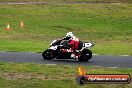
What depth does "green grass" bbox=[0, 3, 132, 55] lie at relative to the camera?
114 ft

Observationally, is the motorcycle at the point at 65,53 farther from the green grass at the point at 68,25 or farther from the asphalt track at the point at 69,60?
the green grass at the point at 68,25

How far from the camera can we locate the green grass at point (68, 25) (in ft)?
114

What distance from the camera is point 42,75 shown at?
2078 centimetres

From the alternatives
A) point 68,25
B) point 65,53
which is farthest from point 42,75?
point 68,25

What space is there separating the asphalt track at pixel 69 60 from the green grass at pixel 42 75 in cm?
128

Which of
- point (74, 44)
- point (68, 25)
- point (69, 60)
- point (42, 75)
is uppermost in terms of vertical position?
point (74, 44)

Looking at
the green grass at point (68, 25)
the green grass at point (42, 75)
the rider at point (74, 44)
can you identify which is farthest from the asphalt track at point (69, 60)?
the green grass at point (68, 25)

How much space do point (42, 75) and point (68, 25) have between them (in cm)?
2944

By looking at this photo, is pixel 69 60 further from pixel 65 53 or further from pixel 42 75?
pixel 42 75

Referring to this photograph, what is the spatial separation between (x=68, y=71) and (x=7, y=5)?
43355 millimetres

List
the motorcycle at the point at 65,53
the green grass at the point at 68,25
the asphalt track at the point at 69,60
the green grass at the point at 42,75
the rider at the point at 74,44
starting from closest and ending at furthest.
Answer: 1. the green grass at the point at 42,75
2. the asphalt track at the point at 69,60
3. the rider at the point at 74,44
4. the motorcycle at the point at 65,53
5. the green grass at the point at 68,25

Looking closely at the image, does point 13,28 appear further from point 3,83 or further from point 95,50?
point 3,83

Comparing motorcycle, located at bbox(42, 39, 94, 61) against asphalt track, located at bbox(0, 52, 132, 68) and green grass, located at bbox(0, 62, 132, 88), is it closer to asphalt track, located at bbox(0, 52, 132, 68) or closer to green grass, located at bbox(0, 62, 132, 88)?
asphalt track, located at bbox(0, 52, 132, 68)

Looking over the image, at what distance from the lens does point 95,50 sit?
3089 cm
